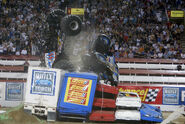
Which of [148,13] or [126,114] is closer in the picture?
[126,114]

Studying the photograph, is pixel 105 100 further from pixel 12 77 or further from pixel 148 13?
pixel 148 13

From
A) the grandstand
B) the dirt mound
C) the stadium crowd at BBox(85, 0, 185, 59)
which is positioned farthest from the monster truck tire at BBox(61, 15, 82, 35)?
the stadium crowd at BBox(85, 0, 185, 59)

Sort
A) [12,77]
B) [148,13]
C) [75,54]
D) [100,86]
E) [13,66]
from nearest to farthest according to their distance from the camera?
[100,86]
[75,54]
[12,77]
[13,66]
[148,13]

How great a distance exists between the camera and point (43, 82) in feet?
27.4

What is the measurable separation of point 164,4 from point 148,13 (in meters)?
1.73

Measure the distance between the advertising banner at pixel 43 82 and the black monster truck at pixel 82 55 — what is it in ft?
5.28

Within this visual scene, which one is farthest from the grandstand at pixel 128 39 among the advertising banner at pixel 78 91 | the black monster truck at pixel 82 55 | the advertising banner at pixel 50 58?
the advertising banner at pixel 78 91

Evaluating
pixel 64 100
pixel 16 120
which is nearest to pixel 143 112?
pixel 64 100

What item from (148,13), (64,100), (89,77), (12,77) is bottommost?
Result: (12,77)

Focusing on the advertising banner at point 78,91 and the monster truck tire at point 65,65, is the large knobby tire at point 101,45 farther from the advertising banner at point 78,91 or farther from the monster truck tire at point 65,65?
the advertising banner at point 78,91

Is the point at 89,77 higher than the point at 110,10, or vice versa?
the point at 110,10

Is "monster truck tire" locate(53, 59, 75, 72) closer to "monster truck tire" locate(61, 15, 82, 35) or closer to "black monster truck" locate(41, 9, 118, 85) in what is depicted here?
"black monster truck" locate(41, 9, 118, 85)

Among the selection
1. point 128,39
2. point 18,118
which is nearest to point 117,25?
point 128,39

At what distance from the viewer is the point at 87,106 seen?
8.55 meters
